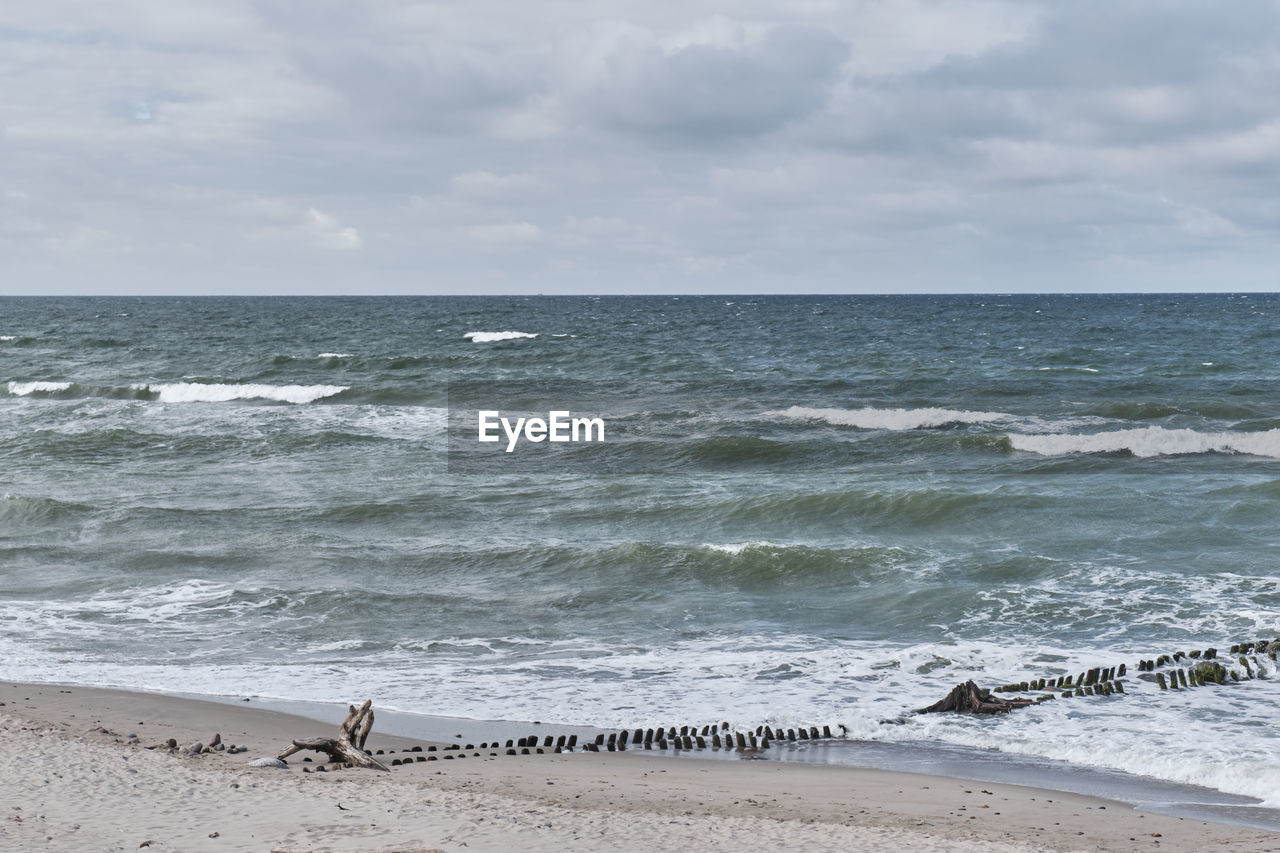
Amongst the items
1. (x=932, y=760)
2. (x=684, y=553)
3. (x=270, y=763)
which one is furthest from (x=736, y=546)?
(x=270, y=763)

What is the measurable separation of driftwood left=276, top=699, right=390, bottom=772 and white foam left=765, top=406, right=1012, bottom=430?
25097mm

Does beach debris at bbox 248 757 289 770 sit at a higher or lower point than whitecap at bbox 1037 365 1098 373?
lower

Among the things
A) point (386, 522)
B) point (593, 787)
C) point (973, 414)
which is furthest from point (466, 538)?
point (973, 414)

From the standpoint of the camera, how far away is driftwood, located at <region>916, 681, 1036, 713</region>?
10.9 metres

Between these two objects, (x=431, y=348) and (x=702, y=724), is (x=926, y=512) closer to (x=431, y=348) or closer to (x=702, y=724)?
(x=702, y=724)

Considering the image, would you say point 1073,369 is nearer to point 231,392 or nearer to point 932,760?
point 231,392

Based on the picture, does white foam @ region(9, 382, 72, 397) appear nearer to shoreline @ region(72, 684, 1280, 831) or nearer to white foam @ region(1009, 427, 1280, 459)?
white foam @ region(1009, 427, 1280, 459)

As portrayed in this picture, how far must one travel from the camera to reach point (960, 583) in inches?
647

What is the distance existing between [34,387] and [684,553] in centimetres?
3575

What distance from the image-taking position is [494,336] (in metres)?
73.1

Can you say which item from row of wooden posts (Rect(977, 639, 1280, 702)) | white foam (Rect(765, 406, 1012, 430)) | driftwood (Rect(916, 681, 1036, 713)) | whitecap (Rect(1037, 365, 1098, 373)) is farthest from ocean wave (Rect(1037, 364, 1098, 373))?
driftwood (Rect(916, 681, 1036, 713))

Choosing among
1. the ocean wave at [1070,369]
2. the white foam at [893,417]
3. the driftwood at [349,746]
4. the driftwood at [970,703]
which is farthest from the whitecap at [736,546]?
the ocean wave at [1070,369]

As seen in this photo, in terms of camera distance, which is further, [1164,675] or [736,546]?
[736,546]

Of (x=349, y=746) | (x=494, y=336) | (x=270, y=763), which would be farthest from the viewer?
(x=494, y=336)
